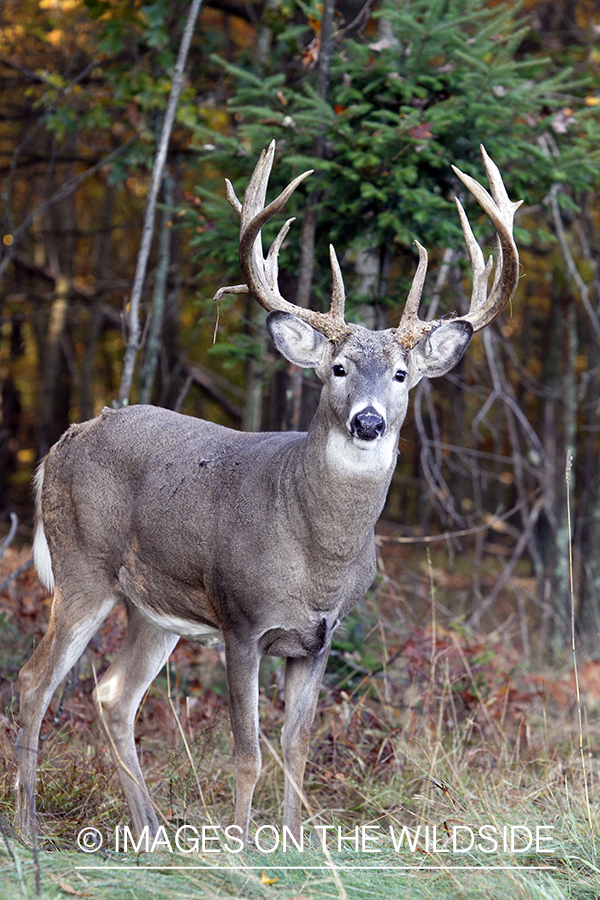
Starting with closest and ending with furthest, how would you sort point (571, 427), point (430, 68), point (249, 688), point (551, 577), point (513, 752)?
point (249, 688), point (513, 752), point (430, 68), point (571, 427), point (551, 577)

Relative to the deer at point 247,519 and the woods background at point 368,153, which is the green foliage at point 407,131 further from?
the deer at point 247,519

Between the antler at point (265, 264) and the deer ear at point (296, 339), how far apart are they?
0.13 feet

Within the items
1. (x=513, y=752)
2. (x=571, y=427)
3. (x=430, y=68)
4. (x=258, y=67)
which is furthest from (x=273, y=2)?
(x=513, y=752)

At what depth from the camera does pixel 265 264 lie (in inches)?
168

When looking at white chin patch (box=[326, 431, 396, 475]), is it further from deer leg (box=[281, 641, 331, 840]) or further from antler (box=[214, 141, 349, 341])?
deer leg (box=[281, 641, 331, 840])

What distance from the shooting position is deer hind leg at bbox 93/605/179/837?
4.34 metres

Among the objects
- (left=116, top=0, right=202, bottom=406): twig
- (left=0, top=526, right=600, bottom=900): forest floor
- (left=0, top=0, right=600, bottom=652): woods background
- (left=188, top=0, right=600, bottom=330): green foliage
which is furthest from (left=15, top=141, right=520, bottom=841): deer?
(left=188, top=0, right=600, bottom=330): green foliage

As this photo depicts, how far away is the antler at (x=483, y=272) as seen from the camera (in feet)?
12.9

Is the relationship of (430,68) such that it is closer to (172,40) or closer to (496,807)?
(172,40)

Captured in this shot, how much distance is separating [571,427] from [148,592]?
20.4 ft

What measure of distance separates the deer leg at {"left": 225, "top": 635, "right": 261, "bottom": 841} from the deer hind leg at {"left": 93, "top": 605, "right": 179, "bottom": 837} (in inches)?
22.2

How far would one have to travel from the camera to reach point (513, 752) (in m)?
5.18

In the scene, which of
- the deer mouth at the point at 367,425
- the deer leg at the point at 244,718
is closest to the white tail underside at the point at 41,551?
the deer leg at the point at 244,718

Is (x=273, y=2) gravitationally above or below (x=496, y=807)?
above
